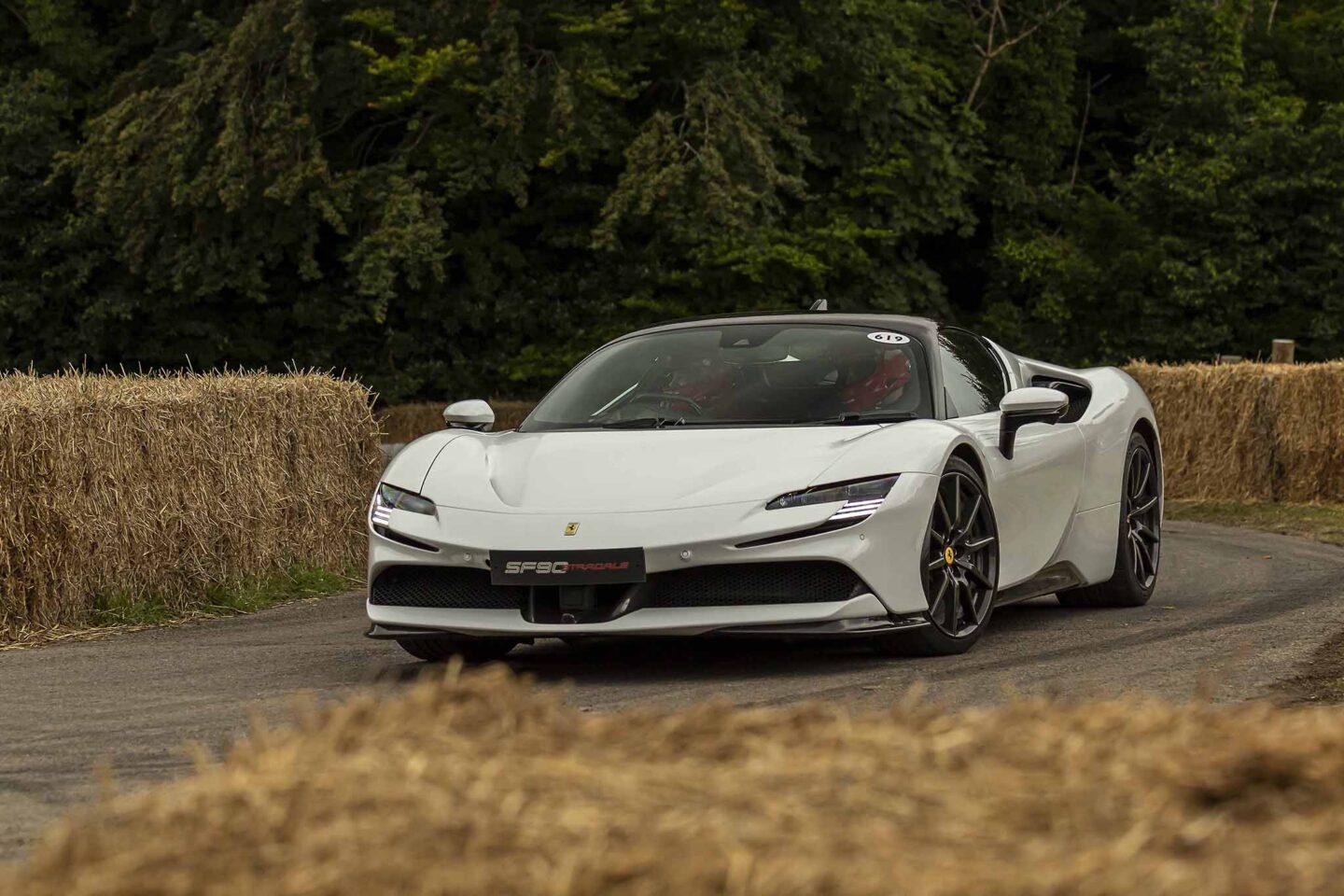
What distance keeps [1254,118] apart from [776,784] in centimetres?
3593

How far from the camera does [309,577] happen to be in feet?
38.8

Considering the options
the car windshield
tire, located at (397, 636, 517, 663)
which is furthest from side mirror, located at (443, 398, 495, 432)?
tire, located at (397, 636, 517, 663)

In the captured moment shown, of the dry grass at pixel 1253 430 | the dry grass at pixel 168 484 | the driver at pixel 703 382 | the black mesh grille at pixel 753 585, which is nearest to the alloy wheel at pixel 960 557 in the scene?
the black mesh grille at pixel 753 585

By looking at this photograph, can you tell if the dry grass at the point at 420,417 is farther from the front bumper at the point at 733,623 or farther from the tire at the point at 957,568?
the front bumper at the point at 733,623

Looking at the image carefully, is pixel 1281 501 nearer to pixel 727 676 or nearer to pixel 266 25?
pixel 727 676

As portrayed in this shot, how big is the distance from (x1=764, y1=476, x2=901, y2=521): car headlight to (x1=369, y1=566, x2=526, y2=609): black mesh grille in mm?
1037

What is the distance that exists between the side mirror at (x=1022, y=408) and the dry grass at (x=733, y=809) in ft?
14.2

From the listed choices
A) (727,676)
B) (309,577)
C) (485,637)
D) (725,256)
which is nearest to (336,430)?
(309,577)

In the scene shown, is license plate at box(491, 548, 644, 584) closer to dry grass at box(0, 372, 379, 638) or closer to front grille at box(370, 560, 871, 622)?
front grille at box(370, 560, 871, 622)

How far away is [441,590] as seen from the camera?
768 centimetres

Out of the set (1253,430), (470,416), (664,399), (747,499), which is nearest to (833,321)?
(664,399)

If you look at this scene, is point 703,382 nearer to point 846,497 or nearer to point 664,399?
point 664,399

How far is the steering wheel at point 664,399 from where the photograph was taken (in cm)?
856

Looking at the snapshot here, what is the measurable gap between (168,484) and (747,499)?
14.4 feet
